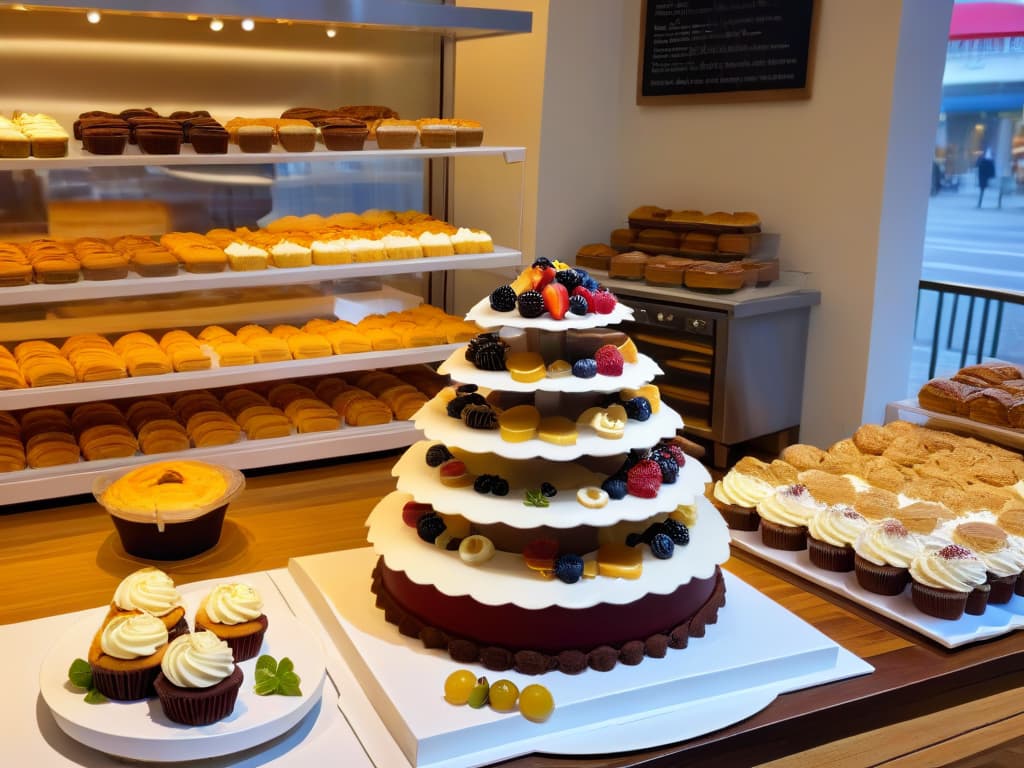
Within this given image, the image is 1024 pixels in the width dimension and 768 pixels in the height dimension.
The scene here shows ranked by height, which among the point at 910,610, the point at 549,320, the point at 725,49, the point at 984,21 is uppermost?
the point at 984,21

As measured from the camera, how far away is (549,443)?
2.21 meters

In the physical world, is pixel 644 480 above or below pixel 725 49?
below

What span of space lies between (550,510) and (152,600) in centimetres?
87

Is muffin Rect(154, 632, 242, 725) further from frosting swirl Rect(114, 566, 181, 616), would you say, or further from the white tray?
the white tray

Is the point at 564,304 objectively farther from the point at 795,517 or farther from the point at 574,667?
the point at 795,517

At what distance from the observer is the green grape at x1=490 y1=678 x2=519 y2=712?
6.72 feet

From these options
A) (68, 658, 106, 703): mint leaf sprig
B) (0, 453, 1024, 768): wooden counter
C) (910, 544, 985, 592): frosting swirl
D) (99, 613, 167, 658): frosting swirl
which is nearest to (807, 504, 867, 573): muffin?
(0, 453, 1024, 768): wooden counter

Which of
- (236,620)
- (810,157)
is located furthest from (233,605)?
(810,157)

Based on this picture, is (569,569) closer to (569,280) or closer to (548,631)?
(548,631)

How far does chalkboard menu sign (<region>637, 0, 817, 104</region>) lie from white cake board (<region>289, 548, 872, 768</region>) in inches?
114

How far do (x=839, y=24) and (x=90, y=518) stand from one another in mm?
3660

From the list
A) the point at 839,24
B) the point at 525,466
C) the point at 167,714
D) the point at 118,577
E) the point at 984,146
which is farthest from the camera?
the point at 984,146

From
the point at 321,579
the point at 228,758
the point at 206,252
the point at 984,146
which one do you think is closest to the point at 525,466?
the point at 321,579

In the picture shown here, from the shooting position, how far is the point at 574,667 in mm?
2174
